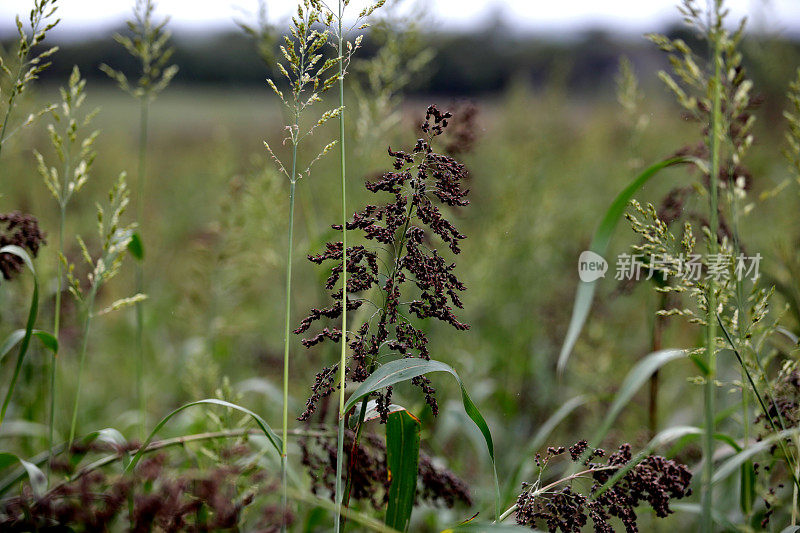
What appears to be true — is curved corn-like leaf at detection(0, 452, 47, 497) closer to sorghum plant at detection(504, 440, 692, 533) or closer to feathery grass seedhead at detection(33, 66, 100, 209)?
feathery grass seedhead at detection(33, 66, 100, 209)

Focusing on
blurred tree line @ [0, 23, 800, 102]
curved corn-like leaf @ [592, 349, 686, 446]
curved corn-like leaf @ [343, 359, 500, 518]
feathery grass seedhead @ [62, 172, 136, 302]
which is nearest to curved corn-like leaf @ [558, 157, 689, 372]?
curved corn-like leaf @ [592, 349, 686, 446]

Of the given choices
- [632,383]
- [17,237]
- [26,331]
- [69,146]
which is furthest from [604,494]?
[17,237]

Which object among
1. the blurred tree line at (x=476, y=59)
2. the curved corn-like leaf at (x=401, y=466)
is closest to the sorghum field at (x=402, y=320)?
the curved corn-like leaf at (x=401, y=466)

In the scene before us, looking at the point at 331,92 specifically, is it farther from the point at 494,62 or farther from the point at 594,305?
the point at 494,62

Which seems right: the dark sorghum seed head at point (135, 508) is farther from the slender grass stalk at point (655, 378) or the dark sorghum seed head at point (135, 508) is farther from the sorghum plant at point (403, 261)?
the slender grass stalk at point (655, 378)

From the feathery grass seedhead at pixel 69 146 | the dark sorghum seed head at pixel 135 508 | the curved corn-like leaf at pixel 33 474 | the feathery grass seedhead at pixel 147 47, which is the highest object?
the feathery grass seedhead at pixel 147 47

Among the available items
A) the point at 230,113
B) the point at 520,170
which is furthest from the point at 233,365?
the point at 230,113

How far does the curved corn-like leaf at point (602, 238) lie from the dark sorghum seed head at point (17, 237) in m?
1.42

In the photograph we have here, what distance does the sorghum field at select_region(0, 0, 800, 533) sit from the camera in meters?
1.27

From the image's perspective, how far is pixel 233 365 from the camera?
3873 millimetres

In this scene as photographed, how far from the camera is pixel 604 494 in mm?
1299

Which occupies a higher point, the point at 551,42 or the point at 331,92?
the point at 551,42

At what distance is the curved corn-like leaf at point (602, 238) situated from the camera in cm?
143

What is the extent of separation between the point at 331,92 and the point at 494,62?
8217 millimetres
